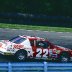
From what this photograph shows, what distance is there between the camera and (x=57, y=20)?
37594 mm

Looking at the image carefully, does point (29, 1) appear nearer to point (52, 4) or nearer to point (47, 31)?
point (52, 4)

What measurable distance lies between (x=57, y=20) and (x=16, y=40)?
1806 cm

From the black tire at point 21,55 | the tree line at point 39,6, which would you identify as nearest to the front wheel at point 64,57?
the black tire at point 21,55

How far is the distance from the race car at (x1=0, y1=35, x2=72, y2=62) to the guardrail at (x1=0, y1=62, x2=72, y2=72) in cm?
487

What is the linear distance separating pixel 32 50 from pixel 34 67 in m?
5.30

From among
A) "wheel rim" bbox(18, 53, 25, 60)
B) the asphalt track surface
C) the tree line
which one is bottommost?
the asphalt track surface

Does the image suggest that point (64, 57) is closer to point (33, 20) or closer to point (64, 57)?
point (64, 57)

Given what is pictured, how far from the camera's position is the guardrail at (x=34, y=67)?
13.9m

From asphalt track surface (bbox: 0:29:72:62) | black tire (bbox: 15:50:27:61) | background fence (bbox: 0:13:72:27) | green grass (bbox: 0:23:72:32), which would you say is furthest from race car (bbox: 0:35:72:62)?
background fence (bbox: 0:13:72:27)

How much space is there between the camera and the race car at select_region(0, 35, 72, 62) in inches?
752

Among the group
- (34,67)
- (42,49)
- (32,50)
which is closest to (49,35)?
(42,49)

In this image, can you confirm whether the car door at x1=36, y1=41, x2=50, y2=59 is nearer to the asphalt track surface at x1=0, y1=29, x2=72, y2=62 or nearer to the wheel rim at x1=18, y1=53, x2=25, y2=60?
the wheel rim at x1=18, y1=53, x2=25, y2=60

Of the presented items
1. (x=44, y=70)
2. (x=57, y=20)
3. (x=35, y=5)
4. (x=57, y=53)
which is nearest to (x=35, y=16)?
(x=57, y=20)

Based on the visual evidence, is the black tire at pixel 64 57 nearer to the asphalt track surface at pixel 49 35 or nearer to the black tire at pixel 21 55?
the black tire at pixel 21 55
